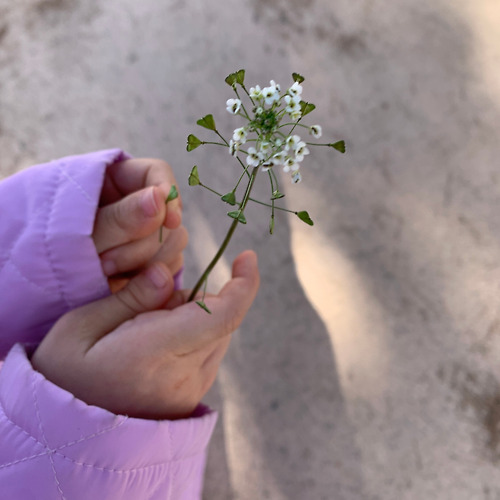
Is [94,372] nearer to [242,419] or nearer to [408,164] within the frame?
[242,419]

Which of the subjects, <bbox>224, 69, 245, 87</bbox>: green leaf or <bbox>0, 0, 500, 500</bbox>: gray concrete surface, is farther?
<bbox>0, 0, 500, 500</bbox>: gray concrete surface

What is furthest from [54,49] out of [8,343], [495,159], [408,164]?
[495,159]

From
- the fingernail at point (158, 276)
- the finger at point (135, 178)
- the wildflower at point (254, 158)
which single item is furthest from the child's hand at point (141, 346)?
the wildflower at point (254, 158)

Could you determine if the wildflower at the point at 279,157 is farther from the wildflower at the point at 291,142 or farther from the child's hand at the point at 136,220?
the child's hand at the point at 136,220

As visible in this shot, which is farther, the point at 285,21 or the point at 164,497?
the point at 285,21

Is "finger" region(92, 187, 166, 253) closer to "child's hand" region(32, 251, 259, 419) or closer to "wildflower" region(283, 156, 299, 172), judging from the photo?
"child's hand" region(32, 251, 259, 419)

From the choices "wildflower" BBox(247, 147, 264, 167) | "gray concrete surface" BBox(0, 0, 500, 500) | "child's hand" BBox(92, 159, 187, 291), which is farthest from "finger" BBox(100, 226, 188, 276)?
"wildflower" BBox(247, 147, 264, 167)

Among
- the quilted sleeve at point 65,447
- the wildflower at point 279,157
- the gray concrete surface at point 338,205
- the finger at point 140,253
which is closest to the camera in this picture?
the wildflower at point 279,157
